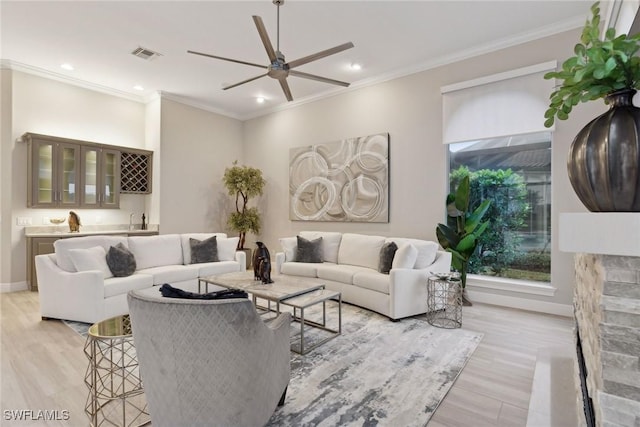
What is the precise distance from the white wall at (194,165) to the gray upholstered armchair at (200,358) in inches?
198

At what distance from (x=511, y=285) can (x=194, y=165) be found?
5927mm

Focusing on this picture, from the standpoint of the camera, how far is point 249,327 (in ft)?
5.00

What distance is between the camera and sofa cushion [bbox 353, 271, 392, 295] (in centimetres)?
372

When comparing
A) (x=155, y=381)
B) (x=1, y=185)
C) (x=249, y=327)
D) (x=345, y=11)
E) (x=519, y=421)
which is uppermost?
(x=345, y=11)

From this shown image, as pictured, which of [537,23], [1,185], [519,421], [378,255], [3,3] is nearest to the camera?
[519,421]

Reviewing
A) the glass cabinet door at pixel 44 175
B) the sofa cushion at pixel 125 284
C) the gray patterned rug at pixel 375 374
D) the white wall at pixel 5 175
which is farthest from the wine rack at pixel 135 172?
the gray patterned rug at pixel 375 374

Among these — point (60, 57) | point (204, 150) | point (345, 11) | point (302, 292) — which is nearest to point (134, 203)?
point (204, 150)

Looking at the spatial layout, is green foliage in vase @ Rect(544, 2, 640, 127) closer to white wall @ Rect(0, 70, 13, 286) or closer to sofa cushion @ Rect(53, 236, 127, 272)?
sofa cushion @ Rect(53, 236, 127, 272)

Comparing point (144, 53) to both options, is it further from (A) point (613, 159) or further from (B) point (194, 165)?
(A) point (613, 159)

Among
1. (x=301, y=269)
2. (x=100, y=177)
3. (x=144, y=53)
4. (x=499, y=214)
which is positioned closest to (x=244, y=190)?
(x=100, y=177)

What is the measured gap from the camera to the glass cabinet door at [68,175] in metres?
5.08

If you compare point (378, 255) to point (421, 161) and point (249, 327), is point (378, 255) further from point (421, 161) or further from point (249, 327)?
point (249, 327)

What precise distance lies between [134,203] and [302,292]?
4.75 meters

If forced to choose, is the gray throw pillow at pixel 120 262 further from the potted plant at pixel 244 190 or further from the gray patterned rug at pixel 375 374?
the potted plant at pixel 244 190
